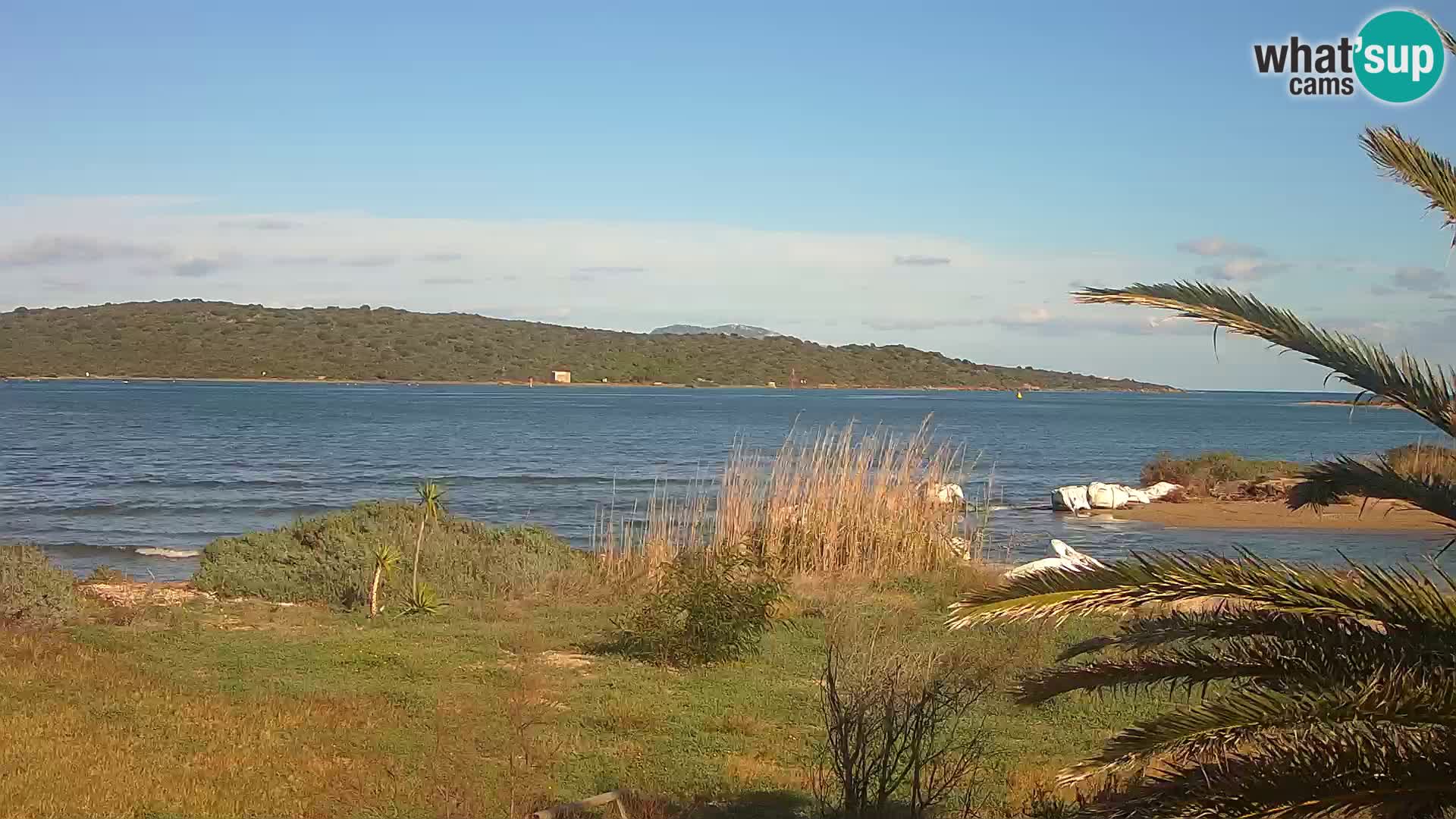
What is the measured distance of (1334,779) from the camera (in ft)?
13.5

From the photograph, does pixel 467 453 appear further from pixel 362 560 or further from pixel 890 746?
pixel 890 746

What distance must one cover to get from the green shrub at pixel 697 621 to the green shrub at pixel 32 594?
518cm

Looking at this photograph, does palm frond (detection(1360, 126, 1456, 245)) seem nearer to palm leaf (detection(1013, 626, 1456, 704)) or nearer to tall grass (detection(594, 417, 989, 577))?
palm leaf (detection(1013, 626, 1456, 704))

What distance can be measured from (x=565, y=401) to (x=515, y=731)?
338 ft

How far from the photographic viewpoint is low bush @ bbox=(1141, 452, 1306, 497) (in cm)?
3594

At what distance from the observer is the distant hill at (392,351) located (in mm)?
128875

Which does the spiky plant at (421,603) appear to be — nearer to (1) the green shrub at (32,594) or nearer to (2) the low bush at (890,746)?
(1) the green shrub at (32,594)

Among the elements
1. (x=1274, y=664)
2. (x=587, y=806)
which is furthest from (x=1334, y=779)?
(x=587, y=806)

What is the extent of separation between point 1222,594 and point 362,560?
1289cm

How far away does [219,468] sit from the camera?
3978 cm

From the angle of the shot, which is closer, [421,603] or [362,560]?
[421,603]

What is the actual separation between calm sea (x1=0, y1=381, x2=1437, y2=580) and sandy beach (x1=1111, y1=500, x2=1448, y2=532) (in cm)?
131

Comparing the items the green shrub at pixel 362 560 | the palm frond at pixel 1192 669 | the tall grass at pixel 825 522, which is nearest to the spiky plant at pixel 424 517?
the green shrub at pixel 362 560

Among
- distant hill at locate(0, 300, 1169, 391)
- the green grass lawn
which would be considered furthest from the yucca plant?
distant hill at locate(0, 300, 1169, 391)
